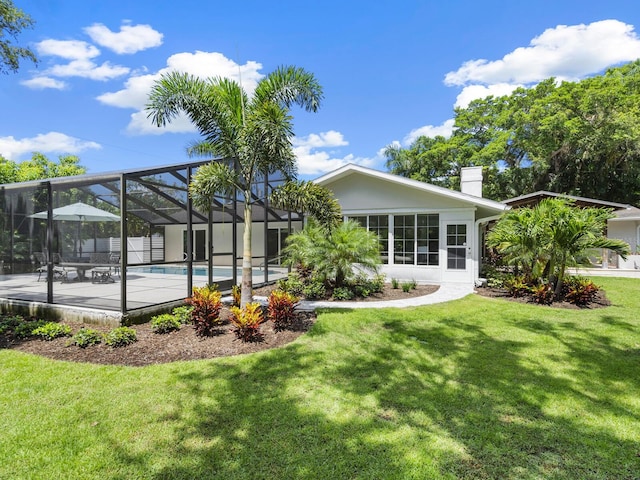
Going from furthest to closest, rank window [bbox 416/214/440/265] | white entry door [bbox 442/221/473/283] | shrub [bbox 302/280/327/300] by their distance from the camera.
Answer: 1. window [bbox 416/214/440/265]
2. white entry door [bbox 442/221/473/283]
3. shrub [bbox 302/280/327/300]

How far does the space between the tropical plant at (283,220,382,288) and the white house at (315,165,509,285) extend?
307 cm

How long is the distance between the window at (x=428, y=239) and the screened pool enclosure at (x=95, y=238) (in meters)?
6.68

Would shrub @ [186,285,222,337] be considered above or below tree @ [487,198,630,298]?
below

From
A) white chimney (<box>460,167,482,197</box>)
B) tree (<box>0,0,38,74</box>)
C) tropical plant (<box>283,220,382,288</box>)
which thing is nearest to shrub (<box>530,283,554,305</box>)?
tropical plant (<box>283,220,382,288</box>)

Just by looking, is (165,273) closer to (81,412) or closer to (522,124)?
(81,412)

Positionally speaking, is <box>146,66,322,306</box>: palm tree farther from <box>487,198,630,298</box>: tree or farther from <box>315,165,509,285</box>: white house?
<box>487,198,630,298</box>: tree

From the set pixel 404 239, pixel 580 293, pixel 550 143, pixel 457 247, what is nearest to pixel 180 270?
pixel 404 239

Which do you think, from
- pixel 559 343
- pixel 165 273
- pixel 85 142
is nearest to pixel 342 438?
pixel 559 343

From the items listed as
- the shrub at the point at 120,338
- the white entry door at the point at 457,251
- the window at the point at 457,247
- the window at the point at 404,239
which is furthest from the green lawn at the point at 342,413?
the window at the point at 404,239

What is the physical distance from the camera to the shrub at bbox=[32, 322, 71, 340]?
225 inches

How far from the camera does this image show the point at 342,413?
131 inches

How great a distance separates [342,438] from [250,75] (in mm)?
6594

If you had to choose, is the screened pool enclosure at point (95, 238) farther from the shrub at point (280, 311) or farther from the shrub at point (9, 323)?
the shrub at point (280, 311)

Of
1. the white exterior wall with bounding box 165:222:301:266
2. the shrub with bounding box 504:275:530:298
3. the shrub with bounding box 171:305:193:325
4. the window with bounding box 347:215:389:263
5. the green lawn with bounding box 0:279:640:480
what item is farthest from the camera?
the window with bounding box 347:215:389:263
